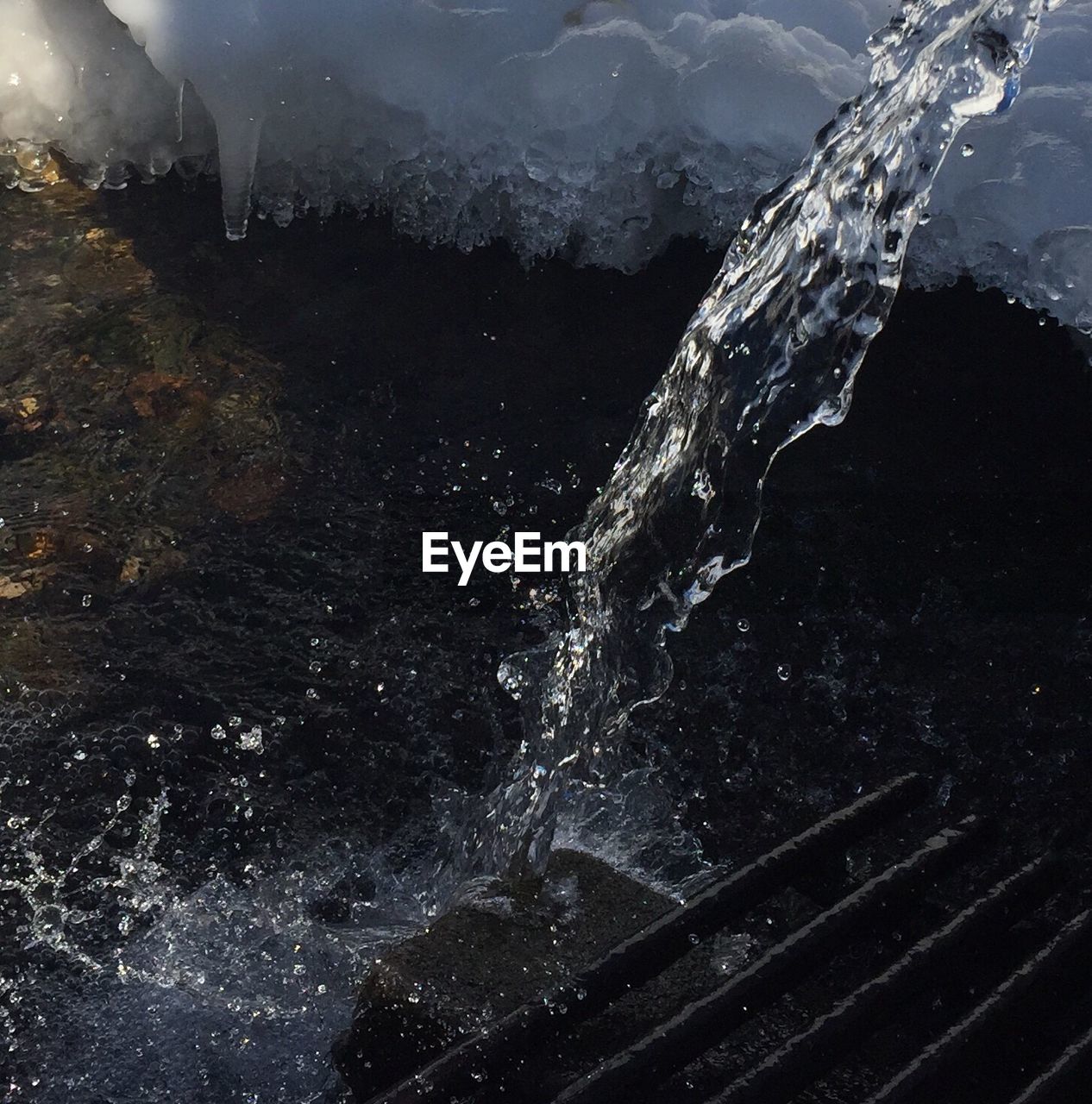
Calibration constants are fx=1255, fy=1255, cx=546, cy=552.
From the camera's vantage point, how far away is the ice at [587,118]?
2754 millimetres

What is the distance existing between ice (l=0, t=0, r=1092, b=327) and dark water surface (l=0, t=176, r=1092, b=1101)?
20 centimetres

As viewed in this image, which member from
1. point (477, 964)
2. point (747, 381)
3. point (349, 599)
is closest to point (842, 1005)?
point (477, 964)

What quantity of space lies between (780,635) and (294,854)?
116 cm

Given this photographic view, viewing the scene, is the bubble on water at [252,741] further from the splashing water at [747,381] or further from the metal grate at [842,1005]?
the metal grate at [842,1005]

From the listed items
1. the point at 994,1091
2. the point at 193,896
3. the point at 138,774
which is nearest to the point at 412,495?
the point at 138,774

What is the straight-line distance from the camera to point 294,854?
2336 mm

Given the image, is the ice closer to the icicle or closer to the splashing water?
the icicle

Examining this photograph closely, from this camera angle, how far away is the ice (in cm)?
275

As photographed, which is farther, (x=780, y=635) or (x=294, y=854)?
(x=780, y=635)

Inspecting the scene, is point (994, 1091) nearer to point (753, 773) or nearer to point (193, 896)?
point (753, 773)

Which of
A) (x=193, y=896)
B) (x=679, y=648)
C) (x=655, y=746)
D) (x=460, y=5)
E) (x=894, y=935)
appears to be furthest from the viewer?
(x=460, y=5)

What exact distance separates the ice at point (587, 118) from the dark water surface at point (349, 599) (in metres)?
0.20

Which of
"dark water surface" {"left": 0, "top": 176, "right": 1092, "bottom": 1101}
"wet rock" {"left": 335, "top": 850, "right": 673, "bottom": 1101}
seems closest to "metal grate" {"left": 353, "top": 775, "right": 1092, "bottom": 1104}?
"wet rock" {"left": 335, "top": 850, "right": 673, "bottom": 1101}

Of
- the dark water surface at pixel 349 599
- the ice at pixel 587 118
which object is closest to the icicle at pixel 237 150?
the ice at pixel 587 118
